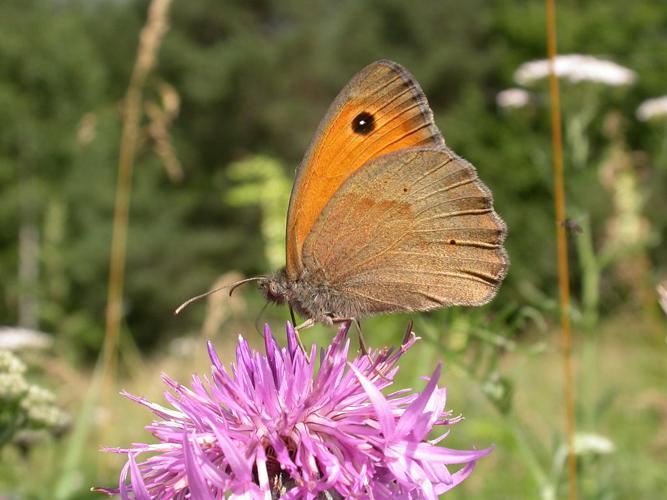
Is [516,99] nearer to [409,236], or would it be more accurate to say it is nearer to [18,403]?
[409,236]

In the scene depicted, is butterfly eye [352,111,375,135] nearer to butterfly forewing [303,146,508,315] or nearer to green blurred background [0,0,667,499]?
butterfly forewing [303,146,508,315]

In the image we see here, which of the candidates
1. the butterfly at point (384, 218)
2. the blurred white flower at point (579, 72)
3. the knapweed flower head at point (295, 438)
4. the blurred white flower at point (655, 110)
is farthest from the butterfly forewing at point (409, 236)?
the blurred white flower at point (655, 110)

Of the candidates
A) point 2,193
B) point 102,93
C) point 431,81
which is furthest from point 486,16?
point 2,193

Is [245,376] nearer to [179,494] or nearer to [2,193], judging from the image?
[179,494]

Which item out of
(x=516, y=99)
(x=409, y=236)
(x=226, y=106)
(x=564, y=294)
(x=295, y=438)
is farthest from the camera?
(x=226, y=106)

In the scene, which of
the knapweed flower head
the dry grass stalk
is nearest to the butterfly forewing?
the knapweed flower head

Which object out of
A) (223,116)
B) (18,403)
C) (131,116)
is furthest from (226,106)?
(18,403)
